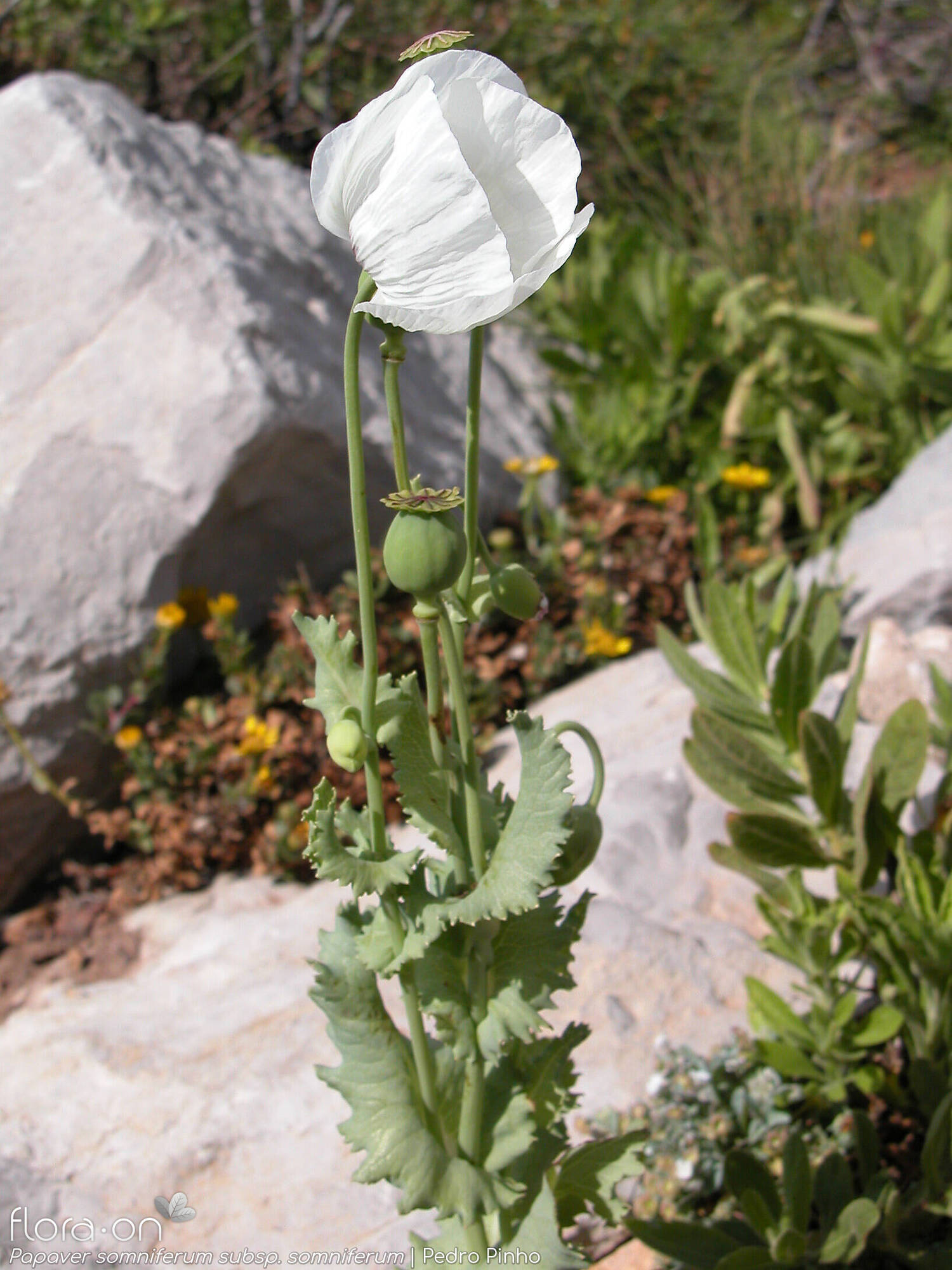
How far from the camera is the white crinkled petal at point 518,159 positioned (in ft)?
2.72

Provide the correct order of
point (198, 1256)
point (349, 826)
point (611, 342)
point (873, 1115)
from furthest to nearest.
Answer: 1. point (611, 342)
2. point (873, 1115)
3. point (198, 1256)
4. point (349, 826)

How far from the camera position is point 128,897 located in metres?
2.59

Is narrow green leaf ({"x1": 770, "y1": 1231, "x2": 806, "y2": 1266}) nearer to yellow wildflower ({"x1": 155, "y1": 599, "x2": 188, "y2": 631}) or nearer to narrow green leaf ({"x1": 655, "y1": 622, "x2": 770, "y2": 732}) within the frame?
narrow green leaf ({"x1": 655, "y1": 622, "x2": 770, "y2": 732})

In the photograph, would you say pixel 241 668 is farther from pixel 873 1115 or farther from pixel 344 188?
pixel 344 188

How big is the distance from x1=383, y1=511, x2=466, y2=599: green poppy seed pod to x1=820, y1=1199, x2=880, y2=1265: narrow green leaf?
104 centimetres

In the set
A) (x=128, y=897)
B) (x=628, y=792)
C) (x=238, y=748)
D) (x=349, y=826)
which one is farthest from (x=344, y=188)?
(x=128, y=897)

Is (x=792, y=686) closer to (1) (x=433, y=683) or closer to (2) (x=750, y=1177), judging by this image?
(2) (x=750, y=1177)

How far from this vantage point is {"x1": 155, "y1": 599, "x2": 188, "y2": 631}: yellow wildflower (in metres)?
2.66

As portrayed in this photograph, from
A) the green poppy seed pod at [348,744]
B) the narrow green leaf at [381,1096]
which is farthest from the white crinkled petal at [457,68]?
the narrow green leaf at [381,1096]

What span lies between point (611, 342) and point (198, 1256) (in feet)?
11.3

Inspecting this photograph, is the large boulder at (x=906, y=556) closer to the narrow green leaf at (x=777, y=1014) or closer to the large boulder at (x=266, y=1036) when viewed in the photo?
the large boulder at (x=266, y=1036)

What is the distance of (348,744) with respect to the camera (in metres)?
0.95

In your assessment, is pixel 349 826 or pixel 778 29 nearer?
pixel 349 826

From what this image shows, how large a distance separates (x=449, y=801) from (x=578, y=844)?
0.15 meters
